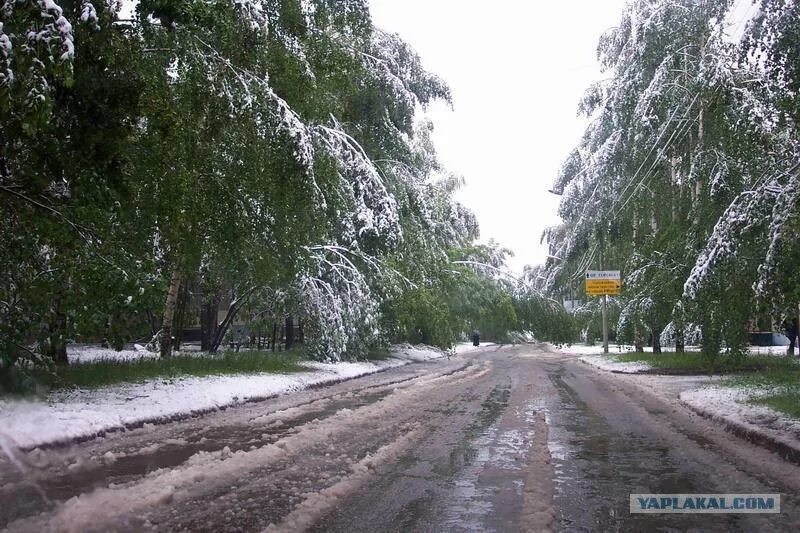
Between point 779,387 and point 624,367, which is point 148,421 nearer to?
point 779,387

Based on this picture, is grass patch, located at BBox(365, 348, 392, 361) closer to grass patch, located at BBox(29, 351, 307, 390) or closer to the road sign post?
grass patch, located at BBox(29, 351, 307, 390)

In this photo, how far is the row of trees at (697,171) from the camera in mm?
10211

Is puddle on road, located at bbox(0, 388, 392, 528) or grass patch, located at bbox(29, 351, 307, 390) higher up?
grass patch, located at bbox(29, 351, 307, 390)

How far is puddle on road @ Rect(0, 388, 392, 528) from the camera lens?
5.37 meters

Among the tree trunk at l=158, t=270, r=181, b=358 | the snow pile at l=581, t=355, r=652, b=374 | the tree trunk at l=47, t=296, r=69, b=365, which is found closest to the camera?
the tree trunk at l=47, t=296, r=69, b=365

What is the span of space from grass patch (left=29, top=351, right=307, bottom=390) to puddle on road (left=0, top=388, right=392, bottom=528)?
11.2 feet

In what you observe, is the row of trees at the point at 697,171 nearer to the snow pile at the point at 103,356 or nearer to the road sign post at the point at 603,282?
the road sign post at the point at 603,282

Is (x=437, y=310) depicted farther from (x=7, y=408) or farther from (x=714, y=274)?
(x=7, y=408)

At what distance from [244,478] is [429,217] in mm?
17281

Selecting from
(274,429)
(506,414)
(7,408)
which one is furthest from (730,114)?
(7,408)

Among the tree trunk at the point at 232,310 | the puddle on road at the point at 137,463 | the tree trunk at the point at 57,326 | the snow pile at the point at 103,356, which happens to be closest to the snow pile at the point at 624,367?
the tree trunk at the point at 232,310

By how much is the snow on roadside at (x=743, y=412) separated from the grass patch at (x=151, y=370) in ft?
31.9

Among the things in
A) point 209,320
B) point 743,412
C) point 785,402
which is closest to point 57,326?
point 743,412

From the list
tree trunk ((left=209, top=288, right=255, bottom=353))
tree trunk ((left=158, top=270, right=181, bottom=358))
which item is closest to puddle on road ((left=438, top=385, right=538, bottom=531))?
tree trunk ((left=158, top=270, right=181, bottom=358))
